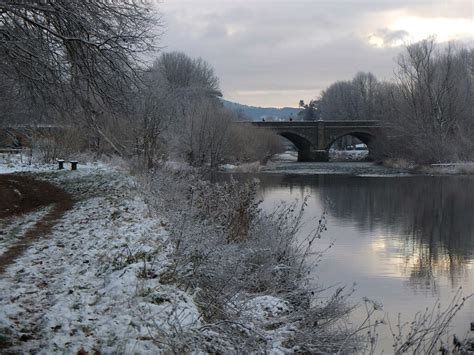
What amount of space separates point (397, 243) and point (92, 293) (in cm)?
1208

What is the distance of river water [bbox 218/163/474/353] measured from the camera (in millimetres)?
11286

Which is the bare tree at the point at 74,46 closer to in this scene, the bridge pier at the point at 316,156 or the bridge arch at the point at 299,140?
the bridge arch at the point at 299,140

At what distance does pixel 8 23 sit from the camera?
906cm

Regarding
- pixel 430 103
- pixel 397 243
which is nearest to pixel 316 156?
pixel 430 103

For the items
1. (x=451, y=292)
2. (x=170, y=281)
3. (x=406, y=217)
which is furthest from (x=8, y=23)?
(x=406, y=217)

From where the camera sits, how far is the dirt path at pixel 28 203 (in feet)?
28.5

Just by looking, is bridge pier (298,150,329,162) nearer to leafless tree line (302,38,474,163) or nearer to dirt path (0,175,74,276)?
leafless tree line (302,38,474,163)

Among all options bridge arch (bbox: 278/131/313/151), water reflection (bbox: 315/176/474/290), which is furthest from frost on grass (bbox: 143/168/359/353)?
bridge arch (bbox: 278/131/313/151)

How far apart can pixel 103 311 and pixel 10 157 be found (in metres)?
24.5

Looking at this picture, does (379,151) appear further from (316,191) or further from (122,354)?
(122,354)

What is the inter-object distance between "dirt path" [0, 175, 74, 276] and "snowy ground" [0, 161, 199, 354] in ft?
0.69

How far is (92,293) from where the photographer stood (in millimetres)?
6363

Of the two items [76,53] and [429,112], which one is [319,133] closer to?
[429,112]

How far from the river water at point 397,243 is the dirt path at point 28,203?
215 inches
